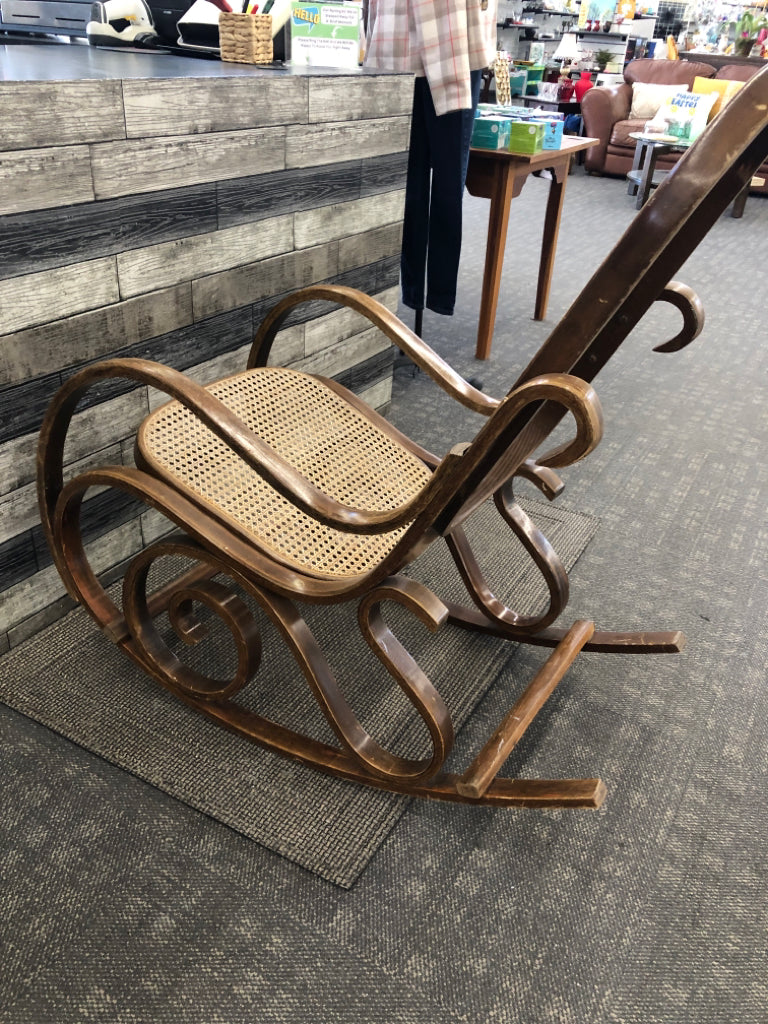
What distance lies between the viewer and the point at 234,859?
1.11m

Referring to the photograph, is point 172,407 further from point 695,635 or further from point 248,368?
point 695,635

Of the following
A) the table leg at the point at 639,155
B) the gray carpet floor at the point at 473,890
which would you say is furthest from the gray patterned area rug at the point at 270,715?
the table leg at the point at 639,155

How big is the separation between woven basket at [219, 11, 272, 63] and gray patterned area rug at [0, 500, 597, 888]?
1120 millimetres

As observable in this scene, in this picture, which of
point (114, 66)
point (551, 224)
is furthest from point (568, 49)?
point (114, 66)

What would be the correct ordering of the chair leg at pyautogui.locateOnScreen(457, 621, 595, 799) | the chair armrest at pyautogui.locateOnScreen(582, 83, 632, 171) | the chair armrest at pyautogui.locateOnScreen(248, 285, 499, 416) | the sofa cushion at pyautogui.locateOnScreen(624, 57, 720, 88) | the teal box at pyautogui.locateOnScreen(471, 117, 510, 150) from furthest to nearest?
the sofa cushion at pyautogui.locateOnScreen(624, 57, 720, 88) → the chair armrest at pyautogui.locateOnScreen(582, 83, 632, 171) → the teal box at pyautogui.locateOnScreen(471, 117, 510, 150) → the chair armrest at pyautogui.locateOnScreen(248, 285, 499, 416) → the chair leg at pyautogui.locateOnScreen(457, 621, 595, 799)

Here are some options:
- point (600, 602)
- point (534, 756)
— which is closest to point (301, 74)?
point (600, 602)

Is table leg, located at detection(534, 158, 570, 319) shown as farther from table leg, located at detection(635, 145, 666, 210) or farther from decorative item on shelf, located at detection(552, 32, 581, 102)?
decorative item on shelf, located at detection(552, 32, 581, 102)

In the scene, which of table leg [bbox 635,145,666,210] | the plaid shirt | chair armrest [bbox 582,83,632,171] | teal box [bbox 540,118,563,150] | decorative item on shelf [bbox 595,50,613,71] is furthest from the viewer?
decorative item on shelf [bbox 595,50,613,71]

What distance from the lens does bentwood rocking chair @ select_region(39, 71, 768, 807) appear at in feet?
2.77

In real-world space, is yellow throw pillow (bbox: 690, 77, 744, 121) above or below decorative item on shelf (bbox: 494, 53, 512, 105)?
below

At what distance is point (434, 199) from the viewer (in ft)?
8.14

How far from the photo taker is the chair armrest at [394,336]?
1.32m

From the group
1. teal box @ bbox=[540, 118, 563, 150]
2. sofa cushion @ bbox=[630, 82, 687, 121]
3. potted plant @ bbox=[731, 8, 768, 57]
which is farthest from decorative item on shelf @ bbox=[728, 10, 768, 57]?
teal box @ bbox=[540, 118, 563, 150]

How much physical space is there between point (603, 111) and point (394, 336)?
5.50m
